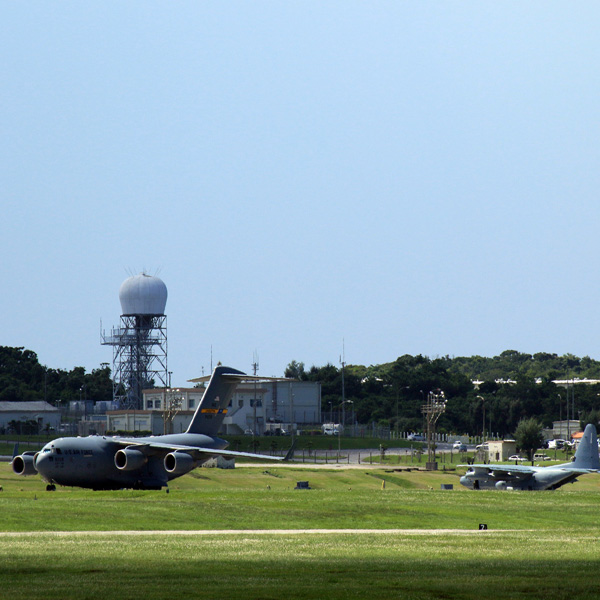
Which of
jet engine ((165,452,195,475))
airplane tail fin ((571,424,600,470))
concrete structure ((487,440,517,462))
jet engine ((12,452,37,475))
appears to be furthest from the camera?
concrete structure ((487,440,517,462))

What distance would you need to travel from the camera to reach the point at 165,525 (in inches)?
1448

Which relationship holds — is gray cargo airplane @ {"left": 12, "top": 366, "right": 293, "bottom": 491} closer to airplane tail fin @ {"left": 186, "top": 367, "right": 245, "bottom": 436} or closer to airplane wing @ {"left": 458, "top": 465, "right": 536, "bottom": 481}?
airplane tail fin @ {"left": 186, "top": 367, "right": 245, "bottom": 436}

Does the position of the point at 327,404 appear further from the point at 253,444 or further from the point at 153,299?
the point at 253,444

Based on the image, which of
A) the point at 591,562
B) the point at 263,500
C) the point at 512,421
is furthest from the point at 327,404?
the point at 591,562

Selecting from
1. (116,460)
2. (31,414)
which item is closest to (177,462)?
(116,460)

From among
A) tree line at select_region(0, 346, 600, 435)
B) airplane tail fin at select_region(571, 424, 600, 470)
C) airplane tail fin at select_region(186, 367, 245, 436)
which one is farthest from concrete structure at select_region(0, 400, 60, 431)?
airplane tail fin at select_region(571, 424, 600, 470)

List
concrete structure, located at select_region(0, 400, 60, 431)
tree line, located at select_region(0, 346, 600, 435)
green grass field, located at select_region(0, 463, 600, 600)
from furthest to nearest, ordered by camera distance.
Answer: tree line, located at select_region(0, 346, 600, 435), concrete structure, located at select_region(0, 400, 60, 431), green grass field, located at select_region(0, 463, 600, 600)

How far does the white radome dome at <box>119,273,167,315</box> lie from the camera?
16225 centimetres

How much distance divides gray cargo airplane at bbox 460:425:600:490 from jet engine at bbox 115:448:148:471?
86.5 ft

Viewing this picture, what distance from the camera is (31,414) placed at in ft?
506

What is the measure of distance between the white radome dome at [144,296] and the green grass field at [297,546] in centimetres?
11173

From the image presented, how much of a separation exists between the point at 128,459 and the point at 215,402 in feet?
30.0

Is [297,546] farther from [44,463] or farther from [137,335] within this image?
[137,335]

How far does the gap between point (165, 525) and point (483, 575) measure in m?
16.2
